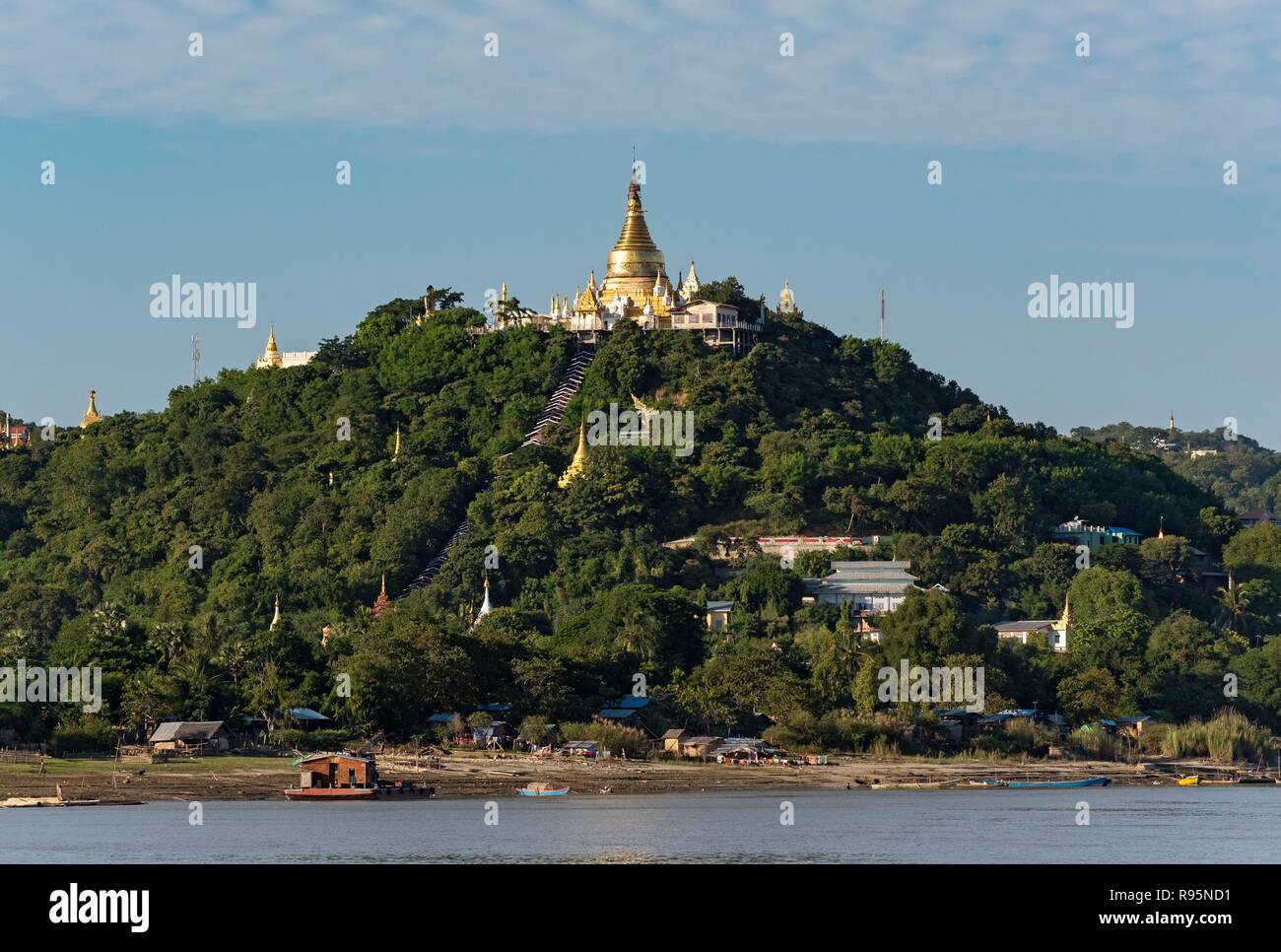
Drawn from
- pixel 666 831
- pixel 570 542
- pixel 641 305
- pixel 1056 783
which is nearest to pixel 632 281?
pixel 641 305

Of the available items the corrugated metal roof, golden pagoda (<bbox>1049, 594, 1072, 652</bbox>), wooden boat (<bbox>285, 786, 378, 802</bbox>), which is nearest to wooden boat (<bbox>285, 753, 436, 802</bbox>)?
wooden boat (<bbox>285, 786, 378, 802</bbox>)

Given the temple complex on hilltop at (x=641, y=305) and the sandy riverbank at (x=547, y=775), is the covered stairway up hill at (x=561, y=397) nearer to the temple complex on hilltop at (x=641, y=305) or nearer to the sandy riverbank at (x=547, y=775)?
the temple complex on hilltop at (x=641, y=305)

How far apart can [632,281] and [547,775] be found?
6029 cm

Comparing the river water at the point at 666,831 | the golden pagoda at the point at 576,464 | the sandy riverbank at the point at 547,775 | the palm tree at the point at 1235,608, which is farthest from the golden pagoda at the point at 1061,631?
the river water at the point at 666,831

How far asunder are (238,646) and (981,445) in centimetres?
4675

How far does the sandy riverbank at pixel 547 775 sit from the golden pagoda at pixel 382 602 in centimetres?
2553

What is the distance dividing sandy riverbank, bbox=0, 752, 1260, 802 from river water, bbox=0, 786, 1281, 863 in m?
1.06

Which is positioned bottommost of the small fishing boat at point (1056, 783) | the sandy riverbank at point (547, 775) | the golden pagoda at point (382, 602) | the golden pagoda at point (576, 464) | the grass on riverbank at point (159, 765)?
the small fishing boat at point (1056, 783)

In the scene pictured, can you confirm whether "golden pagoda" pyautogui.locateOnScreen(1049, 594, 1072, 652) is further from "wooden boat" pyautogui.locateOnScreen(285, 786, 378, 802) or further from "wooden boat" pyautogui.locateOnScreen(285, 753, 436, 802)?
"wooden boat" pyautogui.locateOnScreen(285, 786, 378, 802)

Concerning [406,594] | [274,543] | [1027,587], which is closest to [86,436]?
[274,543]

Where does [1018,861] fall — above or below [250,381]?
below

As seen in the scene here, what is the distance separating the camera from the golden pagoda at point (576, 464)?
374 feet
